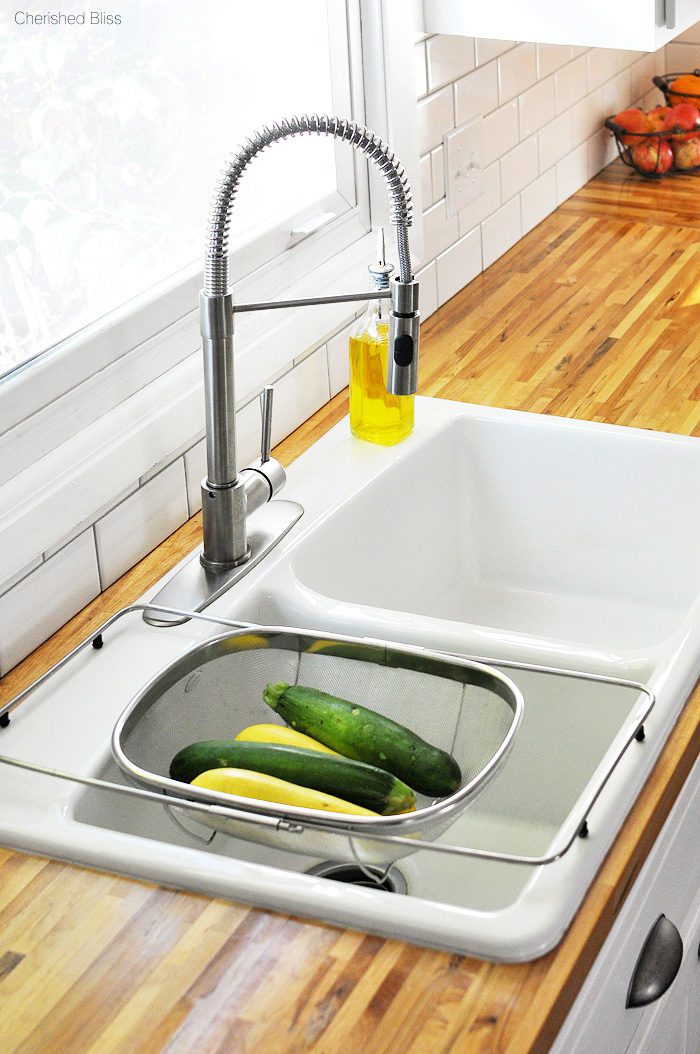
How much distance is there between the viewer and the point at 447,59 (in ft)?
6.15

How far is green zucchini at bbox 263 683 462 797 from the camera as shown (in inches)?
39.8

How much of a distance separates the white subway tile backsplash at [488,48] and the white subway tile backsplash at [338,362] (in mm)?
538

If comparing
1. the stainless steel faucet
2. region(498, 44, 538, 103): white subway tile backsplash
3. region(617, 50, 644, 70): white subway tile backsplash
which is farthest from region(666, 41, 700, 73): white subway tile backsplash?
the stainless steel faucet

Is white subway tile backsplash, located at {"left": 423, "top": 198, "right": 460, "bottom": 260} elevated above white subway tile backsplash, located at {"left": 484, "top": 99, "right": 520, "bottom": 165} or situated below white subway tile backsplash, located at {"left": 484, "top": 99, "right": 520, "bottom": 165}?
below

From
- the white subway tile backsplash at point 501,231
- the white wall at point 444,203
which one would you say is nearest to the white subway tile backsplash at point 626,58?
the white wall at point 444,203

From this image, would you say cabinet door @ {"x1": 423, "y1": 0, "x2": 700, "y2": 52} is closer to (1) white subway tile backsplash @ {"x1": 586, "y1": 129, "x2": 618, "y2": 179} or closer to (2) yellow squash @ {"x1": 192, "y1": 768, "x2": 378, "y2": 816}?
(1) white subway tile backsplash @ {"x1": 586, "y1": 129, "x2": 618, "y2": 179}

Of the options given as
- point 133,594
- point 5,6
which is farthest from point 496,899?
point 5,6

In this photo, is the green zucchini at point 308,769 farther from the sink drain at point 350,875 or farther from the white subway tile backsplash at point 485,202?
the white subway tile backsplash at point 485,202

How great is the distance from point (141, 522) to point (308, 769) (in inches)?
17.7

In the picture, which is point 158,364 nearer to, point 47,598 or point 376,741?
point 47,598

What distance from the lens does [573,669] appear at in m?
1.12

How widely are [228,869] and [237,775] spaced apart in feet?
0.29

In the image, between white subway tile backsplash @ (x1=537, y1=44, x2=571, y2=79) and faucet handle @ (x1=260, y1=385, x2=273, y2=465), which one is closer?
faucet handle @ (x1=260, y1=385, x2=273, y2=465)

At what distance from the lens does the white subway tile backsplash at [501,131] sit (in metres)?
2.04
